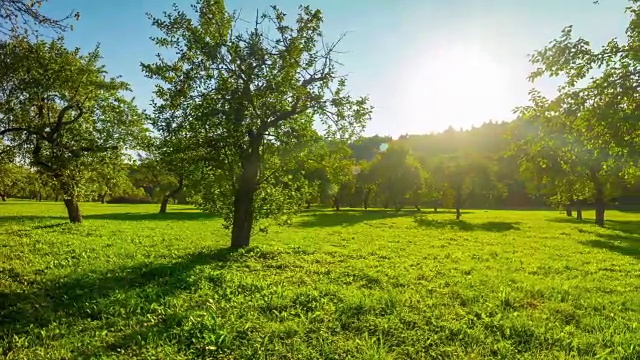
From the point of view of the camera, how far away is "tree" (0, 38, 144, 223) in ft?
80.7

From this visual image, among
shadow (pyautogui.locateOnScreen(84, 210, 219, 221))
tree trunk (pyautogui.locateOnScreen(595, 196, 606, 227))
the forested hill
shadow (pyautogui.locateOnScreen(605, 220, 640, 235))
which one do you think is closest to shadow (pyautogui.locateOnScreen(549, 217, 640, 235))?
shadow (pyautogui.locateOnScreen(605, 220, 640, 235))

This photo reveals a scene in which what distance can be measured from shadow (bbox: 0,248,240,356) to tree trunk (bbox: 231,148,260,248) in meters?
5.12

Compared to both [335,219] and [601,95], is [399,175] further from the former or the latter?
[601,95]

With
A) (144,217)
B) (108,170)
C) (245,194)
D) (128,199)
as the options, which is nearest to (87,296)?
(245,194)

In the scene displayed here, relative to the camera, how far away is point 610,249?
2589cm

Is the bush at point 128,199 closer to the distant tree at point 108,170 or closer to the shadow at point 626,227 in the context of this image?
the distant tree at point 108,170

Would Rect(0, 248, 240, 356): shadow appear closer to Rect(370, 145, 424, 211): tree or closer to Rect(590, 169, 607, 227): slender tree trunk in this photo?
Rect(590, 169, 607, 227): slender tree trunk

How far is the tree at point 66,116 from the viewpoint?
2459 centimetres

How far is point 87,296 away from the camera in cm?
1178

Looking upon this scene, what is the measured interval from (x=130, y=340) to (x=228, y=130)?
12.0m

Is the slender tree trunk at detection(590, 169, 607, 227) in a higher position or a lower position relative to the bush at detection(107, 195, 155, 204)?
higher

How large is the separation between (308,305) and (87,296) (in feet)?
21.2

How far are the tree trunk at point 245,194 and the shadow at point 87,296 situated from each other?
512 cm

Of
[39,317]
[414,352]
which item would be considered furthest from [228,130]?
[414,352]
